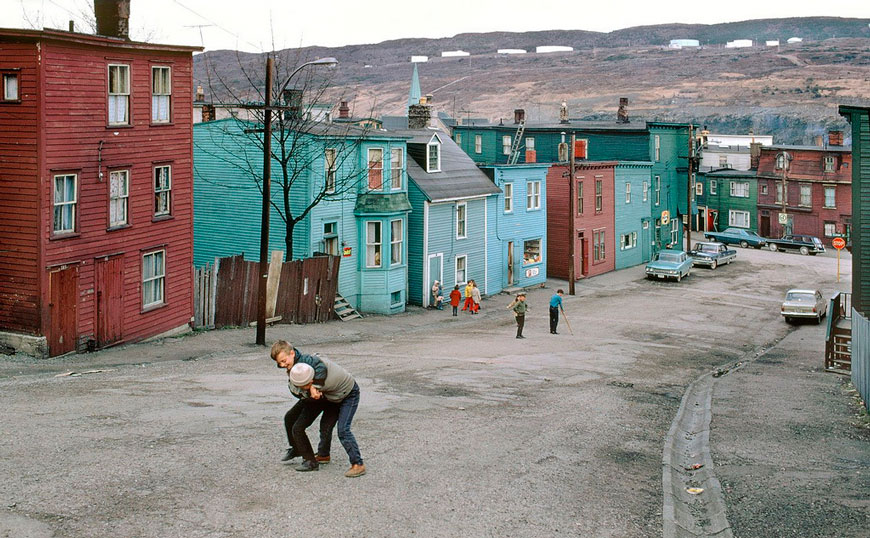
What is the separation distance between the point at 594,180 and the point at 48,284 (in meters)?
38.0

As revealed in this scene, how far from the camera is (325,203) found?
3694 centimetres

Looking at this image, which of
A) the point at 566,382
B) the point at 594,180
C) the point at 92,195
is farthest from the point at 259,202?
the point at 594,180

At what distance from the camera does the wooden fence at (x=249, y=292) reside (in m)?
30.3

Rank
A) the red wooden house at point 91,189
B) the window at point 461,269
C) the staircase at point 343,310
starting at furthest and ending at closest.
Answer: the window at point 461,269
the staircase at point 343,310
the red wooden house at point 91,189

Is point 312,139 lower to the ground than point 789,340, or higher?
higher

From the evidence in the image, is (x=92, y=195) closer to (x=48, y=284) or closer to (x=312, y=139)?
(x=48, y=284)

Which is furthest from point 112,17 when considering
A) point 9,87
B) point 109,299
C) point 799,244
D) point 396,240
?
point 799,244

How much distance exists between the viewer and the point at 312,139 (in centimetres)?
3616

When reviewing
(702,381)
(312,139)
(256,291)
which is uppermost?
(312,139)

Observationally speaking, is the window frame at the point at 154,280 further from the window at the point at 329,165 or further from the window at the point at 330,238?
the window at the point at 330,238

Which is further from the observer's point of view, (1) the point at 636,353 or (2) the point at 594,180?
(2) the point at 594,180

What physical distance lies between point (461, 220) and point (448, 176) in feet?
7.06

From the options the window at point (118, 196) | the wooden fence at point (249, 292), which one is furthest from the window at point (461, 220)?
the window at point (118, 196)

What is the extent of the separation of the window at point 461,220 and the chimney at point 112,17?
1934 centimetres
